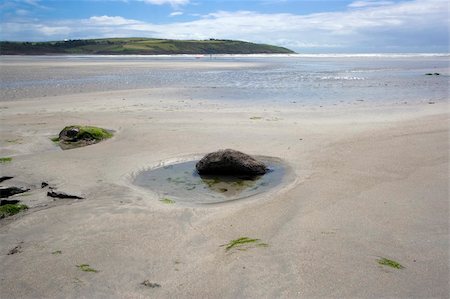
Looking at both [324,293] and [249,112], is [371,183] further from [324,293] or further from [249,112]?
[249,112]

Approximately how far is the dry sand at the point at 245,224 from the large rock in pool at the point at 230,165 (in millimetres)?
980

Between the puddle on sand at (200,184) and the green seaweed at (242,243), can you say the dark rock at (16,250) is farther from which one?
the green seaweed at (242,243)

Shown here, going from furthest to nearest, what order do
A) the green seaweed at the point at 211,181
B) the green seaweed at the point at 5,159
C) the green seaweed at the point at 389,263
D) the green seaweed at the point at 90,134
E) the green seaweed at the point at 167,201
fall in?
the green seaweed at the point at 90,134
the green seaweed at the point at 5,159
the green seaweed at the point at 211,181
the green seaweed at the point at 167,201
the green seaweed at the point at 389,263

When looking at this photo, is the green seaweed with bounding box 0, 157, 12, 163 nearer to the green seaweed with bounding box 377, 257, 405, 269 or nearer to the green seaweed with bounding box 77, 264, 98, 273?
the green seaweed with bounding box 77, 264, 98, 273

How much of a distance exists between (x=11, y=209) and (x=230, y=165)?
4.26 metres

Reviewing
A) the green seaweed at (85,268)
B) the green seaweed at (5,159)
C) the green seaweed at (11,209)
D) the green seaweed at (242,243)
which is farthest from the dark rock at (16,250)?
the green seaweed at (5,159)

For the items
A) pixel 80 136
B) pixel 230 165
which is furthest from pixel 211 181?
pixel 80 136

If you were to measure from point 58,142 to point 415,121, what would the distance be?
461 inches

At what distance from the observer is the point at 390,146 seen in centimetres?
1037

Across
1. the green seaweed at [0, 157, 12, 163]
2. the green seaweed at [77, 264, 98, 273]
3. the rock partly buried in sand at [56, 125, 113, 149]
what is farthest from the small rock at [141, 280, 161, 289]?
the rock partly buried in sand at [56, 125, 113, 149]

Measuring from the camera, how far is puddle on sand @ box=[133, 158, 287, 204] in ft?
25.0

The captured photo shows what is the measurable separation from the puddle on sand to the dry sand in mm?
377

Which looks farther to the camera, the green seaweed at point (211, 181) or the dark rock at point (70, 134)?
the dark rock at point (70, 134)

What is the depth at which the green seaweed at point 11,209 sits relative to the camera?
260 inches
